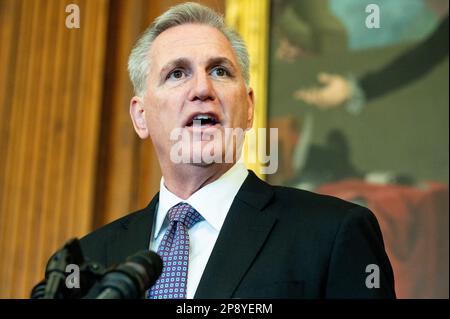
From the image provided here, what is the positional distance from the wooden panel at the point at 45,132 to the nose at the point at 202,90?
2150 mm

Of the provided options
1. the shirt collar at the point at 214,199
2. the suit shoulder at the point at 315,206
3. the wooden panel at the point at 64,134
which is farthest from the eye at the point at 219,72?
the wooden panel at the point at 64,134

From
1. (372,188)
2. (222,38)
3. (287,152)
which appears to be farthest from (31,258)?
(222,38)

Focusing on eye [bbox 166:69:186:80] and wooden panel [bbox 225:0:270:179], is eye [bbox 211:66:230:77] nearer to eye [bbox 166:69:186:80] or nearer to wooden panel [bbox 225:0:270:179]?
eye [bbox 166:69:186:80]

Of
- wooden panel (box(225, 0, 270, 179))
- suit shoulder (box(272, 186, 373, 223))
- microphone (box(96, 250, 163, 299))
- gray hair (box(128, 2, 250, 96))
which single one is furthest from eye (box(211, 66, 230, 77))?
wooden panel (box(225, 0, 270, 179))

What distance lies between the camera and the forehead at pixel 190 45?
2.32 m

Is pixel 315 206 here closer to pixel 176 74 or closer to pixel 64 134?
pixel 176 74

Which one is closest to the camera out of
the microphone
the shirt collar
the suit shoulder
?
the microphone

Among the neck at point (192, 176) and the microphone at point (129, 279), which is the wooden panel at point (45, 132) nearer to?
the neck at point (192, 176)

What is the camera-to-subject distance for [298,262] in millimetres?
1841

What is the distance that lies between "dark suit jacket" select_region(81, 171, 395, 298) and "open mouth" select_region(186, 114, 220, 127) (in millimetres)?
255

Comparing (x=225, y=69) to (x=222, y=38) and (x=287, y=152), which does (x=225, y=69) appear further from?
(x=287, y=152)

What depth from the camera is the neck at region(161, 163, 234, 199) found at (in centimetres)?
220

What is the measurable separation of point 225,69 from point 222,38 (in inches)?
6.2

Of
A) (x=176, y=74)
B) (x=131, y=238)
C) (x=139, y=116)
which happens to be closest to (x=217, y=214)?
(x=131, y=238)
